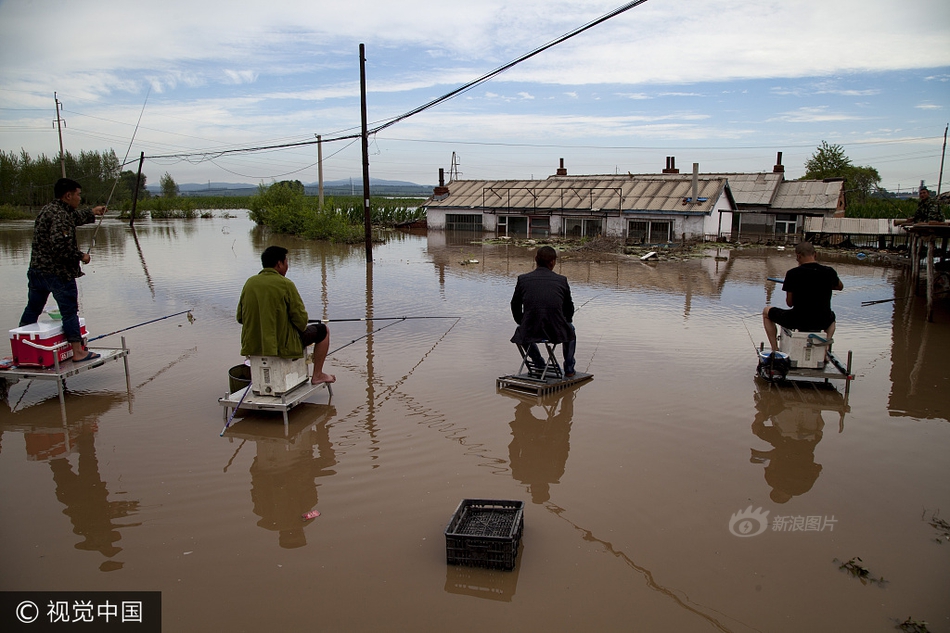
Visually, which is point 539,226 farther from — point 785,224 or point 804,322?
point 804,322

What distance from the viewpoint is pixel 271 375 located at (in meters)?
6.43

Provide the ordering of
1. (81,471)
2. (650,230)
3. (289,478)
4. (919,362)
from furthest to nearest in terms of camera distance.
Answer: (650,230) < (919,362) < (81,471) < (289,478)

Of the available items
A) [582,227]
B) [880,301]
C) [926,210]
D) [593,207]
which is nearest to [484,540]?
[880,301]

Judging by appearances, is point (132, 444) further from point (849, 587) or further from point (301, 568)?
point (849, 587)

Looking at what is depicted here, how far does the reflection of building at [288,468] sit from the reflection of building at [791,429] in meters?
3.77

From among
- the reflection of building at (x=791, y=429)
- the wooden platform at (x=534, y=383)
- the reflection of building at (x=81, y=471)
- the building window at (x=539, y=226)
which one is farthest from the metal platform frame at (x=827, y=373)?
the building window at (x=539, y=226)

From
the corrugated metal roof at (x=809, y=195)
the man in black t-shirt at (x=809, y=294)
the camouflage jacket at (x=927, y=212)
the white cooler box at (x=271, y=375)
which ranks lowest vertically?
the white cooler box at (x=271, y=375)

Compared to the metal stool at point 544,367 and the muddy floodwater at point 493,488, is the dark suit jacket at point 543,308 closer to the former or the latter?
the metal stool at point 544,367

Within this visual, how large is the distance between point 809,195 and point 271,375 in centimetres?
3972

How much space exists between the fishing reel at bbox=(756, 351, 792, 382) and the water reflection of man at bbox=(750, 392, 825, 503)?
1.00 feet

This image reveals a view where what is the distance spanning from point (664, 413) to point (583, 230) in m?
32.4

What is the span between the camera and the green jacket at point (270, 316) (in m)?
6.18

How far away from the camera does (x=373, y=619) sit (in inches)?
140

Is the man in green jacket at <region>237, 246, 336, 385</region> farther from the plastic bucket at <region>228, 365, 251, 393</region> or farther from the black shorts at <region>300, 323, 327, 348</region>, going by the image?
the plastic bucket at <region>228, 365, 251, 393</region>
